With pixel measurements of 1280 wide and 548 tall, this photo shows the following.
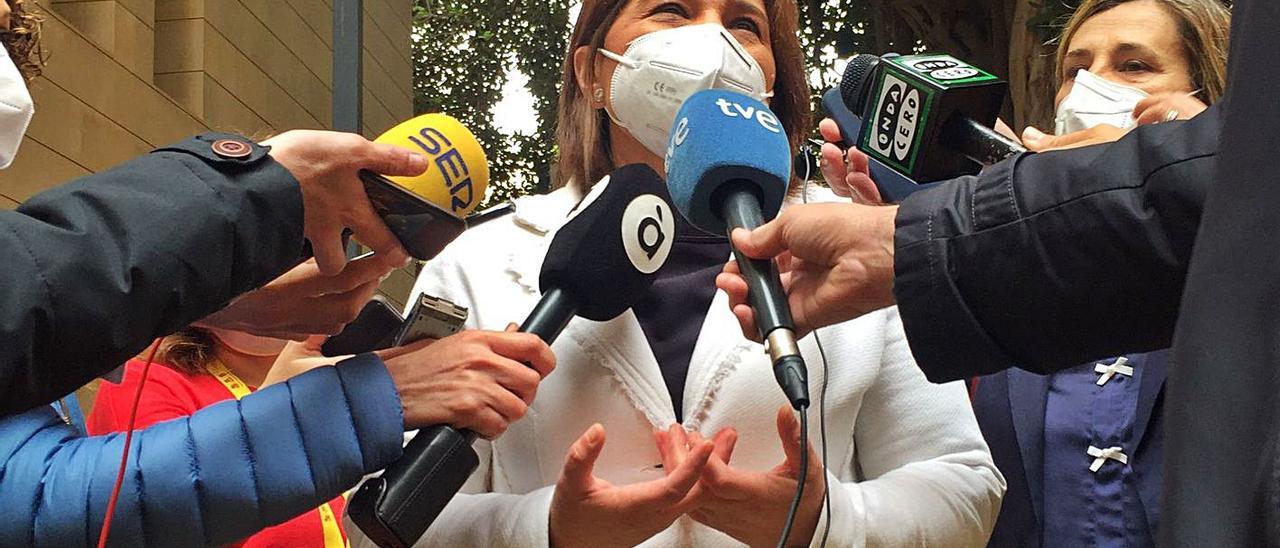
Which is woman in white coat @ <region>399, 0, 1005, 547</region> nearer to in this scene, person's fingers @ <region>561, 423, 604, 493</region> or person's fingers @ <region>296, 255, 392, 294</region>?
person's fingers @ <region>561, 423, 604, 493</region>

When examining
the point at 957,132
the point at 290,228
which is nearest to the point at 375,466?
the point at 290,228

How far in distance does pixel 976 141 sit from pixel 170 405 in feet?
6.08

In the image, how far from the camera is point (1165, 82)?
2.61m

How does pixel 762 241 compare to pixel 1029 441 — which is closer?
pixel 762 241

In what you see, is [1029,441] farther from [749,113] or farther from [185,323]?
[185,323]

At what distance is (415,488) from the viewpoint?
1533 millimetres

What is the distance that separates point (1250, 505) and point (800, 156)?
4.77 ft

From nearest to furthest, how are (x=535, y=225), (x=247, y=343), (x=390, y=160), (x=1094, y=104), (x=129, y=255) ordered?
(x=129, y=255), (x=390, y=160), (x=535, y=225), (x=1094, y=104), (x=247, y=343)

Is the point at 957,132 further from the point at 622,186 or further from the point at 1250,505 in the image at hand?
the point at 1250,505


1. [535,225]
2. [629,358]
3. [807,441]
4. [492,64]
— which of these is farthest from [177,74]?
[807,441]

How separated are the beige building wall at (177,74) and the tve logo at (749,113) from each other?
7.86 feet

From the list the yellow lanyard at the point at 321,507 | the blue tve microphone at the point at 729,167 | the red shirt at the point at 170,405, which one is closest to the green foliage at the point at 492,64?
the yellow lanyard at the point at 321,507

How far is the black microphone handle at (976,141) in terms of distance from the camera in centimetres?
180

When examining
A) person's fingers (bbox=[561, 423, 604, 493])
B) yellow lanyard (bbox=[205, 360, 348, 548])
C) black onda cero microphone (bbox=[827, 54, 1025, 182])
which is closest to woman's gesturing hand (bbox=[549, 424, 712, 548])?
person's fingers (bbox=[561, 423, 604, 493])
